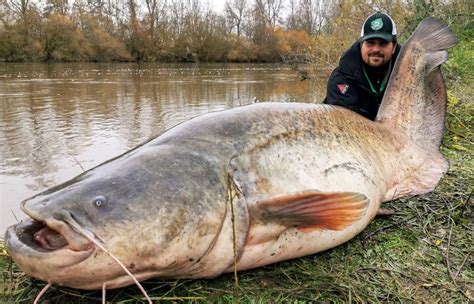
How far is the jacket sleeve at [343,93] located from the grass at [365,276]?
1.13m

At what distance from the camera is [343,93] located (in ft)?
12.2

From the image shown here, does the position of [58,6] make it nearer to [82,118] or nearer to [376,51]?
A: [82,118]

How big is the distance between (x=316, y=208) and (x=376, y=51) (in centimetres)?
220

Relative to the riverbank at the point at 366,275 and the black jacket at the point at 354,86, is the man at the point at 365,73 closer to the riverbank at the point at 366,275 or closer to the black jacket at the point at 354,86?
the black jacket at the point at 354,86

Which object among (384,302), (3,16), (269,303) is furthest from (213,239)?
(3,16)

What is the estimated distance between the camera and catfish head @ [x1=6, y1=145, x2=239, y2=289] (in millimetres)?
1547

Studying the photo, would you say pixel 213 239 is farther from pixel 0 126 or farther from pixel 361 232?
pixel 0 126

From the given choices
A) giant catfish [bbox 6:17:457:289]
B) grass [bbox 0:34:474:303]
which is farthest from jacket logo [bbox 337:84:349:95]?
grass [bbox 0:34:474:303]

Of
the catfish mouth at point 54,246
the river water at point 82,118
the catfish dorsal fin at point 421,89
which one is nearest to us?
the catfish mouth at point 54,246

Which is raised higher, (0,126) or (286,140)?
(286,140)

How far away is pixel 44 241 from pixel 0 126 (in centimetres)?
813

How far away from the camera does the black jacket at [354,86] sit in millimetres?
3732

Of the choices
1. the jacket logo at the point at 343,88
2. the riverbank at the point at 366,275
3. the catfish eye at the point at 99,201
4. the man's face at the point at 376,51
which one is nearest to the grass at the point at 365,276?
the riverbank at the point at 366,275

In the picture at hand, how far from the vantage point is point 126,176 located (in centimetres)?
176
